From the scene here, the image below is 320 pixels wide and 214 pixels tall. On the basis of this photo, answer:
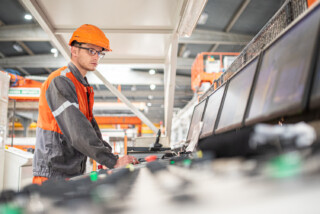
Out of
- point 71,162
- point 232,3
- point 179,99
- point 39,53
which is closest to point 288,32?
point 71,162

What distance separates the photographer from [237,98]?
1.54 metres

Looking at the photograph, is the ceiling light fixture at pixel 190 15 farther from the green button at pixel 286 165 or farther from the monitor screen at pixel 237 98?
the green button at pixel 286 165

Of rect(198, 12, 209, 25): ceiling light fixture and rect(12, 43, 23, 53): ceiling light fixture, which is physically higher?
rect(198, 12, 209, 25): ceiling light fixture

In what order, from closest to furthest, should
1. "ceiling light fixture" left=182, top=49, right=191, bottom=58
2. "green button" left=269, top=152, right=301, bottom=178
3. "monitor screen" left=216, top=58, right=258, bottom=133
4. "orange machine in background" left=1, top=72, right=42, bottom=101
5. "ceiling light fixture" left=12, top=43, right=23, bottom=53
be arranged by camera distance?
"green button" left=269, top=152, right=301, bottom=178 < "monitor screen" left=216, top=58, right=258, bottom=133 < "orange machine in background" left=1, top=72, right=42, bottom=101 < "ceiling light fixture" left=12, top=43, right=23, bottom=53 < "ceiling light fixture" left=182, top=49, right=191, bottom=58

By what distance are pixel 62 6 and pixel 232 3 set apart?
5355 millimetres

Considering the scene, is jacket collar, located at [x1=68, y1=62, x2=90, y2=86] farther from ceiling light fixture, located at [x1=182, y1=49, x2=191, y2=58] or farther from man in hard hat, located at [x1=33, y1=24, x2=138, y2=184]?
ceiling light fixture, located at [x1=182, y1=49, x2=191, y2=58]

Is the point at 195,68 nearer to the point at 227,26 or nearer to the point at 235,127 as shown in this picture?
the point at 227,26

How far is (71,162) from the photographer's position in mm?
1854

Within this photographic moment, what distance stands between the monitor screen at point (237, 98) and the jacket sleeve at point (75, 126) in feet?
2.25

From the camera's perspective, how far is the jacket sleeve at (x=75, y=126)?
5.27ft

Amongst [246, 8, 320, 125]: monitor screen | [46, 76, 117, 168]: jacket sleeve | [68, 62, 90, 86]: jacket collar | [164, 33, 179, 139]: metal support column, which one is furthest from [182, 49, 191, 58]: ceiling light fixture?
[246, 8, 320, 125]: monitor screen

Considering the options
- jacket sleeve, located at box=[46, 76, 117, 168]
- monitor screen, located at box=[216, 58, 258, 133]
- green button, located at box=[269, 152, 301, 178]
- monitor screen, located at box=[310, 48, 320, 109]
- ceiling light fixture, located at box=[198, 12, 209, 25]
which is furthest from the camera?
ceiling light fixture, located at box=[198, 12, 209, 25]

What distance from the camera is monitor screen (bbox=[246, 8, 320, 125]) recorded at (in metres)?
0.86

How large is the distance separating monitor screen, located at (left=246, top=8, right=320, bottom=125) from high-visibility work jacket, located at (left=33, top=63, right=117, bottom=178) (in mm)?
869
